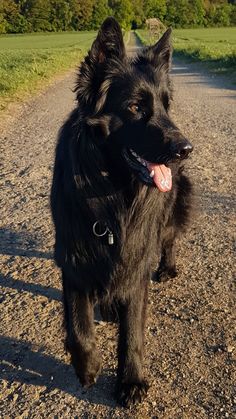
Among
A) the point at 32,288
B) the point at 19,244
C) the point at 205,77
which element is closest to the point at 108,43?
the point at 32,288

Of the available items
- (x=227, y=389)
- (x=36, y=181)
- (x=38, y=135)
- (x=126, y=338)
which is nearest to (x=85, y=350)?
(x=126, y=338)

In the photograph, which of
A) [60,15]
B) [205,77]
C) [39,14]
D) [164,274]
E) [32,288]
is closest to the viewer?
[32,288]

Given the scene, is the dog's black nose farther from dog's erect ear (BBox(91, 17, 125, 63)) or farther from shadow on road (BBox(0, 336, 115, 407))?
shadow on road (BBox(0, 336, 115, 407))

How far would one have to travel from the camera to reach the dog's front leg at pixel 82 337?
108 inches

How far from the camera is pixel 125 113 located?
2.51 m

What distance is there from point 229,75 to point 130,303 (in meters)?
18.5

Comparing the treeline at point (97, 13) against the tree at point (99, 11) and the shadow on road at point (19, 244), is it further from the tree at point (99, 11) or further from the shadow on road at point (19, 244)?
the shadow on road at point (19, 244)

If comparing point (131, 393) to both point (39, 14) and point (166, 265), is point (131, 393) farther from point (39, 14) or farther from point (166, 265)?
point (39, 14)

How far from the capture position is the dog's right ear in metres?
2.46

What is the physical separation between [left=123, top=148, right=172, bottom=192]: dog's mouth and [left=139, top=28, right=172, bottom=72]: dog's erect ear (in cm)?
73

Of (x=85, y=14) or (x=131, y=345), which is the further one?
(x=85, y=14)

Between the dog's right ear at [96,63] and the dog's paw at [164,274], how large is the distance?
1895 millimetres

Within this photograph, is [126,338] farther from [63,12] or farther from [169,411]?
[63,12]

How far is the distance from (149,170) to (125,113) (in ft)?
1.21
